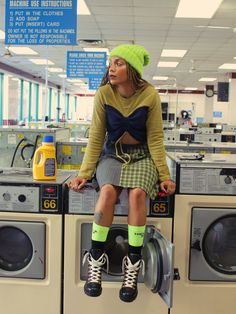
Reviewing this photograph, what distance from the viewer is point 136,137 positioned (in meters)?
2.39

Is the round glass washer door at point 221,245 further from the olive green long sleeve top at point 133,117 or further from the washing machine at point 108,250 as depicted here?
the olive green long sleeve top at point 133,117

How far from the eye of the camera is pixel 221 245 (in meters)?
2.58

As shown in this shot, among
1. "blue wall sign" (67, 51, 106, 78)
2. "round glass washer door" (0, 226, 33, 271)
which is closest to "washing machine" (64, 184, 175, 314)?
"round glass washer door" (0, 226, 33, 271)

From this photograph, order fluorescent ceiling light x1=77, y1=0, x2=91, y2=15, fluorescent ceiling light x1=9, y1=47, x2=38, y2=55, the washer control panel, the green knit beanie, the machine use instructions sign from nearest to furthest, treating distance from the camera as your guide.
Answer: the green knit beanie < the washer control panel < the machine use instructions sign < fluorescent ceiling light x1=77, y1=0, x2=91, y2=15 < fluorescent ceiling light x1=9, y1=47, x2=38, y2=55

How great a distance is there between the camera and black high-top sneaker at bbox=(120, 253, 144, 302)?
2099 mm

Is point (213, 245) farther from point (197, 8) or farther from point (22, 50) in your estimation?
point (22, 50)

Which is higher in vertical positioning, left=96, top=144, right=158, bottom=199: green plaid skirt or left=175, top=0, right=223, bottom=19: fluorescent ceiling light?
left=175, top=0, right=223, bottom=19: fluorescent ceiling light

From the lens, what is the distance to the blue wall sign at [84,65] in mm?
9406

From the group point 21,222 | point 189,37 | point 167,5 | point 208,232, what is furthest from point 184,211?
point 189,37

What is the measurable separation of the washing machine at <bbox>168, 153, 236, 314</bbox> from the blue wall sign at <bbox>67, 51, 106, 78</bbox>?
7.19m

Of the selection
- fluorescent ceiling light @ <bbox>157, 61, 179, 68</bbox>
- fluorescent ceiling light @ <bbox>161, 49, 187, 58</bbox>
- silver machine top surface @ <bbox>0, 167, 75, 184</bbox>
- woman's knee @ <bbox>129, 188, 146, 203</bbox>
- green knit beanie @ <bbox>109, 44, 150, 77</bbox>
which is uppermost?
fluorescent ceiling light @ <bbox>157, 61, 179, 68</bbox>

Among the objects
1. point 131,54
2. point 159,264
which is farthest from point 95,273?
point 131,54

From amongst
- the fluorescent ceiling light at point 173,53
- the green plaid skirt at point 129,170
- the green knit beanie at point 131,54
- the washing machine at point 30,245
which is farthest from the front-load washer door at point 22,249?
the fluorescent ceiling light at point 173,53

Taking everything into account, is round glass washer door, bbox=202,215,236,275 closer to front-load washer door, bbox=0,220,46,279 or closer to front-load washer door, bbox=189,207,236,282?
front-load washer door, bbox=189,207,236,282
